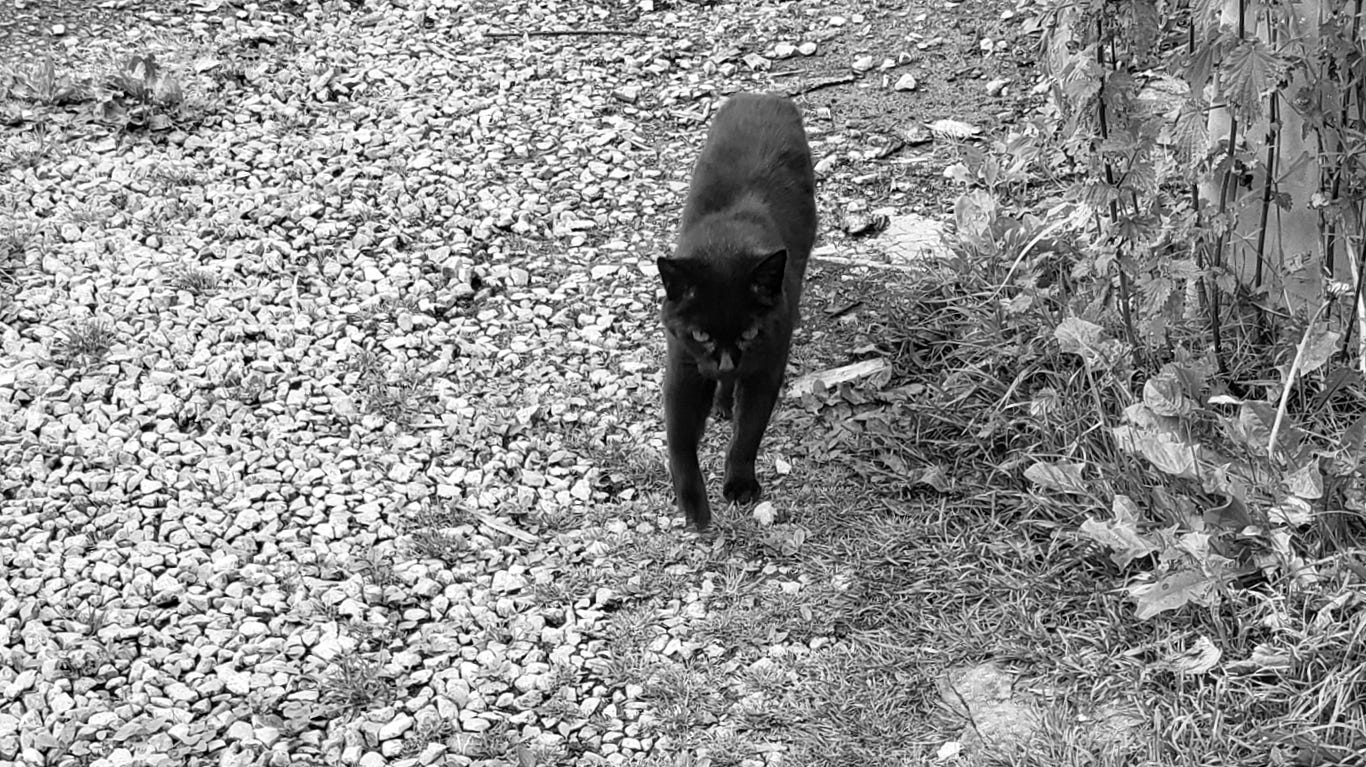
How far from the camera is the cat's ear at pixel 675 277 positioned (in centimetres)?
407

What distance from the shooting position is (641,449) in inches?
186

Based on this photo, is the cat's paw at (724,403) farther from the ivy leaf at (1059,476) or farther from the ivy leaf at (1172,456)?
the ivy leaf at (1172,456)

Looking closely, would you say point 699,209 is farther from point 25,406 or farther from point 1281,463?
point 25,406

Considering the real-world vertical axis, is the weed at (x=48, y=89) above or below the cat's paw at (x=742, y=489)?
above

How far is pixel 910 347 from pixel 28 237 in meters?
3.53

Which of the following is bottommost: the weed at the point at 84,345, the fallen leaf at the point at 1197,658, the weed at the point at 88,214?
the weed at the point at 84,345

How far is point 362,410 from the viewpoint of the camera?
489cm

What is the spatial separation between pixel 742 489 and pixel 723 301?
2.19 feet

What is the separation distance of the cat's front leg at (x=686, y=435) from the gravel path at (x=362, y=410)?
0.43ft

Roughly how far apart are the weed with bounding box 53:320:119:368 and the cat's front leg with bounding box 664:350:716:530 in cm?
214

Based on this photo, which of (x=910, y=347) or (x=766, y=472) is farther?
(x=910, y=347)

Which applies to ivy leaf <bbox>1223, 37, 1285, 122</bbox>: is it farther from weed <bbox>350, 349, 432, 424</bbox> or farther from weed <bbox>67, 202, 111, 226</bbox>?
weed <bbox>67, 202, 111, 226</bbox>

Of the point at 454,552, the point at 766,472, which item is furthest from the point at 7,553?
the point at 766,472

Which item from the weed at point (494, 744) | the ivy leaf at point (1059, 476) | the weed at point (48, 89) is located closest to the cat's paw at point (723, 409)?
the ivy leaf at point (1059, 476)
